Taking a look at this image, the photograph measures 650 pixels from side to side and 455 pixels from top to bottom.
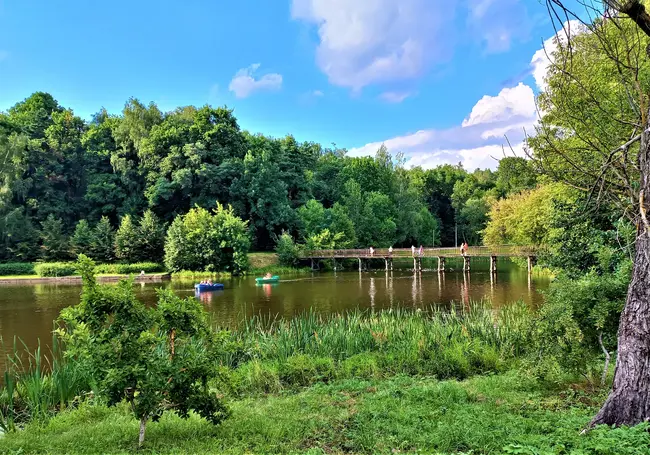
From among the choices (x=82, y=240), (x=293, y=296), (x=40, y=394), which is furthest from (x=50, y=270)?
(x=40, y=394)

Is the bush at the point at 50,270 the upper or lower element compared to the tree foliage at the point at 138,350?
lower

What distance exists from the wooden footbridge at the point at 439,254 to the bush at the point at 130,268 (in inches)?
551

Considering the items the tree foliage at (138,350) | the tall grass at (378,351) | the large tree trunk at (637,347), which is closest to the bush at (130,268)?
the tall grass at (378,351)

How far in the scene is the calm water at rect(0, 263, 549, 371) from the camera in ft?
55.0

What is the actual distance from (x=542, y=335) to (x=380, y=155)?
54.3m

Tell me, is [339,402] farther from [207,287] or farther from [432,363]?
[207,287]

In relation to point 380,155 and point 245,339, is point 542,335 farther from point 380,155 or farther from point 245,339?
point 380,155

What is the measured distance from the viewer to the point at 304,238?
4300 centimetres

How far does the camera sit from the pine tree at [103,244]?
3878 centimetres

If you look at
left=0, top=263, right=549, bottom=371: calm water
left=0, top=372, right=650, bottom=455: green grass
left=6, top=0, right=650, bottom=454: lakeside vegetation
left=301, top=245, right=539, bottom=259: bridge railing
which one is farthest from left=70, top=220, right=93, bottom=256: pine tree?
left=0, top=372, right=650, bottom=455: green grass

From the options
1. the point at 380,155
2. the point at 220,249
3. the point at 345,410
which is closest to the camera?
the point at 345,410

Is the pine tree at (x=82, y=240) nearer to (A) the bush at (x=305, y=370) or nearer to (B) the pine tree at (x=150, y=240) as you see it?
(B) the pine tree at (x=150, y=240)

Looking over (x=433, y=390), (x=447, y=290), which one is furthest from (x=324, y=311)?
(x=433, y=390)

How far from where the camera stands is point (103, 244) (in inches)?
1531
